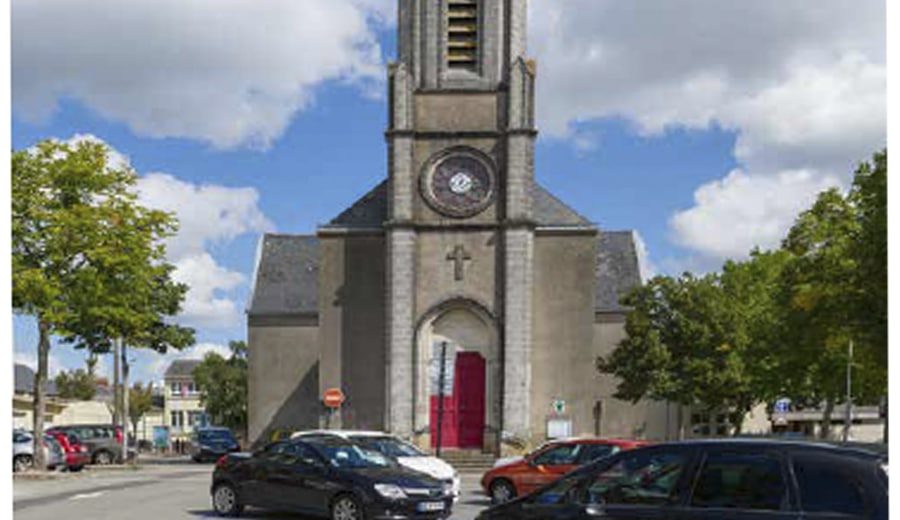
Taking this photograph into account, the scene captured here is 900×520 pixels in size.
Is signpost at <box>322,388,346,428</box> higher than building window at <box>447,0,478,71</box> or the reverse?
the reverse

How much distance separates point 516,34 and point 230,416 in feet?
191

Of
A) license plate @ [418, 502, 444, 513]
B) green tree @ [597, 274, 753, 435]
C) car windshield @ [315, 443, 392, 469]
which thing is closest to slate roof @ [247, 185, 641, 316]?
green tree @ [597, 274, 753, 435]

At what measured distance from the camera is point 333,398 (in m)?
42.3

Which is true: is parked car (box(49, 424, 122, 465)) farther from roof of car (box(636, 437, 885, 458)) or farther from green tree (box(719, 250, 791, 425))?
roof of car (box(636, 437, 885, 458))

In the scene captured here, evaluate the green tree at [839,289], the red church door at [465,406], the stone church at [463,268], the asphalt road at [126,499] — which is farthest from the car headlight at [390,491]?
the red church door at [465,406]

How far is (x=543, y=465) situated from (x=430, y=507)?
469cm

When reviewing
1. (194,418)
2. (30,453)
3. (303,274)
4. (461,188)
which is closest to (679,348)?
(461,188)

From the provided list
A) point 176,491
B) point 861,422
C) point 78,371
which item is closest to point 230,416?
point 78,371

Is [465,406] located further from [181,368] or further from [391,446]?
[181,368]

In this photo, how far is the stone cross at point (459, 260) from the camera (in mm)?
41969

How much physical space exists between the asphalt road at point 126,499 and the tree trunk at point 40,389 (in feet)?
4.18

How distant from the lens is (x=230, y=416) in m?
93.6

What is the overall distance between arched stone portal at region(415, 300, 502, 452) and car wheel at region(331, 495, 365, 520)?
23.3 metres

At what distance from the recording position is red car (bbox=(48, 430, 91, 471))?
38.1m
